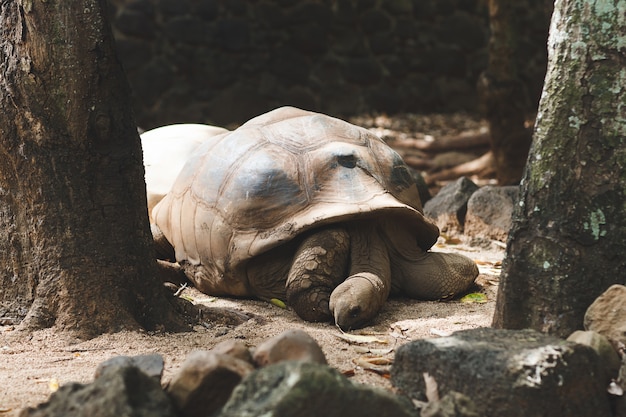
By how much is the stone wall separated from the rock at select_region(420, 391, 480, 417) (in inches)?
334

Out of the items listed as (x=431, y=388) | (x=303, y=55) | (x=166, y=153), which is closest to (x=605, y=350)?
(x=431, y=388)

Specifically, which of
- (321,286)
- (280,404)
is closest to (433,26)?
(321,286)

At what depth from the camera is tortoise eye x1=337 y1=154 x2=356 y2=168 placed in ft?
12.2

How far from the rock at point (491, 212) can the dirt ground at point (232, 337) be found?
2.37 feet

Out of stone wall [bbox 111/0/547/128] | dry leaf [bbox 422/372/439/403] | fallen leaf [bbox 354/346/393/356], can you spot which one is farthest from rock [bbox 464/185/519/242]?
stone wall [bbox 111/0/547/128]

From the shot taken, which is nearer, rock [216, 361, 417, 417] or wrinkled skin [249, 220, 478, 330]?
Result: rock [216, 361, 417, 417]

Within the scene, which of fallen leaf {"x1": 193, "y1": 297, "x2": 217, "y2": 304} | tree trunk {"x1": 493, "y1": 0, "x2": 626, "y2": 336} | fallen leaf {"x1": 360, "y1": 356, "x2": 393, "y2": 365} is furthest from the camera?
fallen leaf {"x1": 193, "y1": 297, "x2": 217, "y2": 304}

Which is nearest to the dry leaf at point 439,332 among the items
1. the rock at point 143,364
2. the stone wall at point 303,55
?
the rock at point 143,364

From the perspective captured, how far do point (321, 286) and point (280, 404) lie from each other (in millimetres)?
1854

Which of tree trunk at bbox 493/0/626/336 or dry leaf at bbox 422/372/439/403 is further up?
Result: tree trunk at bbox 493/0/626/336

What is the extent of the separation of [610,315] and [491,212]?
2764 mm

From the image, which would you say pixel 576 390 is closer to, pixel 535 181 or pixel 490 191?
pixel 535 181

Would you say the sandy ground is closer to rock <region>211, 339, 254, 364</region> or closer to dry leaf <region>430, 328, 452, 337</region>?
dry leaf <region>430, 328, 452, 337</region>

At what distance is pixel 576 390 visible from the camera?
79.0 inches
